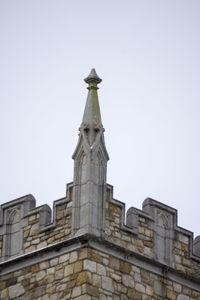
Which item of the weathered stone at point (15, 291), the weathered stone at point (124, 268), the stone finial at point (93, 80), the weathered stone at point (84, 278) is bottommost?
the weathered stone at point (84, 278)

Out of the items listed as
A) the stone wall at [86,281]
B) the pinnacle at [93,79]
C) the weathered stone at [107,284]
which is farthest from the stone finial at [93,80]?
the weathered stone at [107,284]

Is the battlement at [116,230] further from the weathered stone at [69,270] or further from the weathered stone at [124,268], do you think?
the weathered stone at [69,270]

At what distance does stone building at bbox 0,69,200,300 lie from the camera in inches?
1510

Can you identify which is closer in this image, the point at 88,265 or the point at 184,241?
the point at 88,265

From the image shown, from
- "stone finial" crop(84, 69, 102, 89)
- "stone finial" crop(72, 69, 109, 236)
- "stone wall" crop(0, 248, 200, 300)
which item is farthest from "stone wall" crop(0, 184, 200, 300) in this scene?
"stone finial" crop(84, 69, 102, 89)

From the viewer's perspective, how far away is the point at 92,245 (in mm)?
38375

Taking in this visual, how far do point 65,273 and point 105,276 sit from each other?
84 cm

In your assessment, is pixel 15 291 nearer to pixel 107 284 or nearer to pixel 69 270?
pixel 69 270

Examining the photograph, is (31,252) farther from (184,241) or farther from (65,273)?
(184,241)

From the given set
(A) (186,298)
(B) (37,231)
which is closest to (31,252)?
(B) (37,231)

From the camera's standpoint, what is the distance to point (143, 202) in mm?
40406

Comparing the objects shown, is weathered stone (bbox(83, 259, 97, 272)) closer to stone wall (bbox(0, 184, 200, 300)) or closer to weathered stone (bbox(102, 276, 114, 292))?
stone wall (bbox(0, 184, 200, 300))

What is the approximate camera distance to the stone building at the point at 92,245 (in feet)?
126

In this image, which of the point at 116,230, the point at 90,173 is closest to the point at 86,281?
the point at 116,230
